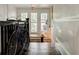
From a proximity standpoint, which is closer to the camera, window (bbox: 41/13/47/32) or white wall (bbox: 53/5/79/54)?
white wall (bbox: 53/5/79/54)

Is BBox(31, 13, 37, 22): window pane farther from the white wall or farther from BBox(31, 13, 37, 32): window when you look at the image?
the white wall

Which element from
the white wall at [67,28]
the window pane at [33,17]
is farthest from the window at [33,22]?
the white wall at [67,28]

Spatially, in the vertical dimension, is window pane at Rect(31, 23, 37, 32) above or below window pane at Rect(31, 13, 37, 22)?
below

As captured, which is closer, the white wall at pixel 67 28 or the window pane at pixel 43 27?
the white wall at pixel 67 28

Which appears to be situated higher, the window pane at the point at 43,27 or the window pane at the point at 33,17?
the window pane at the point at 33,17

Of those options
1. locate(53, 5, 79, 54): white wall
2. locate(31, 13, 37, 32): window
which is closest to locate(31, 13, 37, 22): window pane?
locate(31, 13, 37, 32): window

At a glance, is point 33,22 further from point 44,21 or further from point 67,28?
point 67,28

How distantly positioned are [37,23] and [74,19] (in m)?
0.28

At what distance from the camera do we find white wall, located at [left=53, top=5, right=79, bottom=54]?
2.76ft

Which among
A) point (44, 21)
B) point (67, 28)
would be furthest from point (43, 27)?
point (67, 28)

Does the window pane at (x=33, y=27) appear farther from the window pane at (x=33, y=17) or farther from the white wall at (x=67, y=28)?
the white wall at (x=67, y=28)

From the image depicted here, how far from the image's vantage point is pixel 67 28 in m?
0.88

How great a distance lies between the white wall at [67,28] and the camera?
2.76 feet
